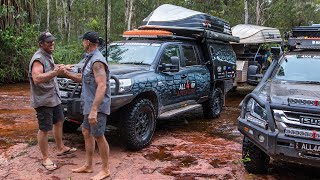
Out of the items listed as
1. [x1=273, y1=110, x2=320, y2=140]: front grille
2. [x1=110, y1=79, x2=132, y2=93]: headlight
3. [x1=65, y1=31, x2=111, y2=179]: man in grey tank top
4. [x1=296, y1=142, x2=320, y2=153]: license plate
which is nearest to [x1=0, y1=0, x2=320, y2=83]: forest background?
[x1=110, y1=79, x2=132, y2=93]: headlight

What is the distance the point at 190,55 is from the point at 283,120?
3896mm

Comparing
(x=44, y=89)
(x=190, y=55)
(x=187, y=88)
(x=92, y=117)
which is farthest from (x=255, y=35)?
(x=92, y=117)

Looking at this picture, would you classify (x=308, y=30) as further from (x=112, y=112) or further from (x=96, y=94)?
(x=96, y=94)

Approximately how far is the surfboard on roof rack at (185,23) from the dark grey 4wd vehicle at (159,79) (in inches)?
2.0

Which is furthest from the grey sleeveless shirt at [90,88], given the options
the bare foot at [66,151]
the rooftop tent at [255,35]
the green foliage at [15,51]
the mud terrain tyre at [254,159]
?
the green foliage at [15,51]

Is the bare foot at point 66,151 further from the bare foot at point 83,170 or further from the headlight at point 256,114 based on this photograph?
the headlight at point 256,114

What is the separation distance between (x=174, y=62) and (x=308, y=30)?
261cm

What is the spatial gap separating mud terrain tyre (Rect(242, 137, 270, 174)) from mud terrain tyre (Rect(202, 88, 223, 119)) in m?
3.78

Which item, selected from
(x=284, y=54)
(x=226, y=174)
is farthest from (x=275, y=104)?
(x=284, y=54)

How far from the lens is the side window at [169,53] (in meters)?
6.95

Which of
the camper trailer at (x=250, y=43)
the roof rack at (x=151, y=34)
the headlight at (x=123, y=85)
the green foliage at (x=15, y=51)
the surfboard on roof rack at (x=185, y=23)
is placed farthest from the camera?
the green foliage at (x=15, y=51)

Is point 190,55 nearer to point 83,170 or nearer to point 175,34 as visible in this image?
point 175,34

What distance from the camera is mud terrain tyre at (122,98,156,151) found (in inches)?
224

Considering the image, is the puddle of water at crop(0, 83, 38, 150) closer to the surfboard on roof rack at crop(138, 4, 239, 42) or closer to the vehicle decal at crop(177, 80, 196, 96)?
the vehicle decal at crop(177, 80, 196, 96)
